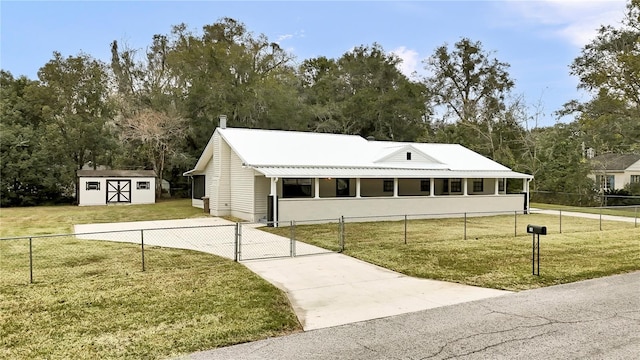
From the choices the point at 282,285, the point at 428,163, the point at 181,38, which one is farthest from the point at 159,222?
the point at 181,38

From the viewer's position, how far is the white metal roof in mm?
18891

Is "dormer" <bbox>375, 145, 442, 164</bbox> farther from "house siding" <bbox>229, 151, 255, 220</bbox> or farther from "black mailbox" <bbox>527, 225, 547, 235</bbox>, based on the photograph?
"black mailbox" <bbox>527, 225, 547, 235</bbox>

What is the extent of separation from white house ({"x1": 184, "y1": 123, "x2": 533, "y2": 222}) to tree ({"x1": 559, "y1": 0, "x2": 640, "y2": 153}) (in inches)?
342

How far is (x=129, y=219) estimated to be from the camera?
63.9 ft

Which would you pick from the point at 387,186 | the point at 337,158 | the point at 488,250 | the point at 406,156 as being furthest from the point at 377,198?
the point at 488,250

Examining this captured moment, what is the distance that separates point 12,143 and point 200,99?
12.3 meters

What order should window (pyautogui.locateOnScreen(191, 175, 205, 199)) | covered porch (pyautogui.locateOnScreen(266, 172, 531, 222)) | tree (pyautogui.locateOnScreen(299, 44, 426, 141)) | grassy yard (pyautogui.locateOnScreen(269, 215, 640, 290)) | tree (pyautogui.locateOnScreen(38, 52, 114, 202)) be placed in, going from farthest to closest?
tree (pyautogui.locateOnScreen(299, 44, 426, 141)), tree (pyautogui.locateOnScreen(38, 52, 114, 202)), window (pyautogui.locateOnScreen(191, 175, 205, 199)), covered porch (pyautogui.locateOnScreen(266, 172, 531, 222)), grassy yard (pyautogui.locateOnScreen(269, 215, 640, 290))

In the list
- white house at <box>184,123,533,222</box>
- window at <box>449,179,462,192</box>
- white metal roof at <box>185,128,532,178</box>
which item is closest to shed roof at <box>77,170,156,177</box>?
white house at <box>184,123,533,222</box>

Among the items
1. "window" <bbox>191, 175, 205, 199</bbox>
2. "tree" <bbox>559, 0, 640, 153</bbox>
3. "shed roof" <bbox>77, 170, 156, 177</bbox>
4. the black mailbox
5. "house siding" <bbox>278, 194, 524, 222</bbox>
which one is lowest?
"house siding" <bbox>278, 194, 524, 222</bbox>

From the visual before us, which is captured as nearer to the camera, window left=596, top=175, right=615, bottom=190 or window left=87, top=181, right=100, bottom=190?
window left=87, top=181, right=100, bottom=190

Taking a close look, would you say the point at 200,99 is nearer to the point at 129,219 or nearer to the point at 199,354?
the point at 129,219

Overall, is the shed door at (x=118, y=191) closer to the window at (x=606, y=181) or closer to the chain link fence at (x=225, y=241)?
the chain link fence at (x=225, y=241)

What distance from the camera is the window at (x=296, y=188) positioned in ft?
62.7

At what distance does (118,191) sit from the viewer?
27562 mm
